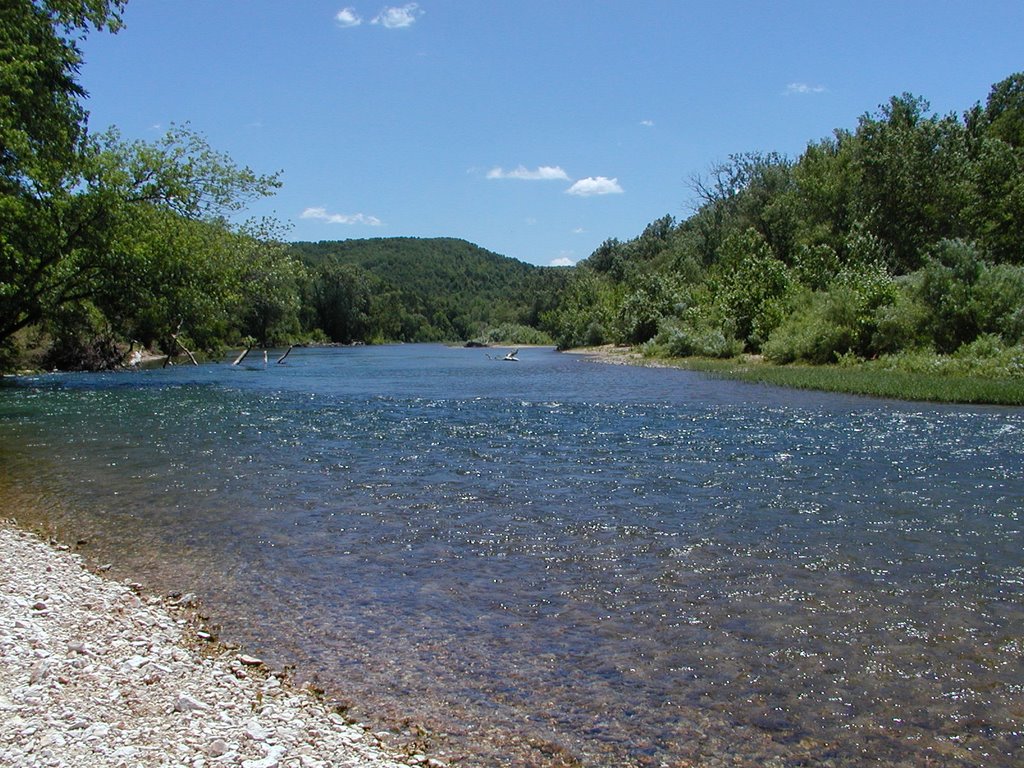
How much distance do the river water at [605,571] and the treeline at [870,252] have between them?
21.4m

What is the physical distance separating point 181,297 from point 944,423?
31186 mm

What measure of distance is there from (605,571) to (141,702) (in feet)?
18.3

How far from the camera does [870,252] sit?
57.0 metres

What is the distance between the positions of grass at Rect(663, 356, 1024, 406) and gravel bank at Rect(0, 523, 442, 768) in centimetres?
2776

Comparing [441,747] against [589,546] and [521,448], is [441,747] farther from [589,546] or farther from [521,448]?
[521,448]

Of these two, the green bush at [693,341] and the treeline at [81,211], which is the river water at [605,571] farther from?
the green bush at [693,341]

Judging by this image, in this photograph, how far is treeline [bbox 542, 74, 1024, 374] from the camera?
39.8m

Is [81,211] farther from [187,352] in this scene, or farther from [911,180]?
[911,180]

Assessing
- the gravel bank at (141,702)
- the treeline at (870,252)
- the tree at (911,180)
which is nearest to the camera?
the gravel bank at (141,702)

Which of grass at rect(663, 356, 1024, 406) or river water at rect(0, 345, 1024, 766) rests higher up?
grass at rect(663, 356, 1024, 406)

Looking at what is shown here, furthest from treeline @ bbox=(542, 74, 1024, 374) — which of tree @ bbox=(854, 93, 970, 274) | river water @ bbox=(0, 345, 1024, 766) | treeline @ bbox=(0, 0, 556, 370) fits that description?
treeline @ bbox=(0, 0, 556, 370)

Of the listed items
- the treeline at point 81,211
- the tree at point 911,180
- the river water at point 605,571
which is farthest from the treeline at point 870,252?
the treeline at point 81,211

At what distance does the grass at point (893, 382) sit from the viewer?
27.5 meters

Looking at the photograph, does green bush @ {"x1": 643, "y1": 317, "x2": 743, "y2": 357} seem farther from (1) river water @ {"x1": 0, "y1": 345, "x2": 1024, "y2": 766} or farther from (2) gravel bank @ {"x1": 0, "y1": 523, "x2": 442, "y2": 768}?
(2) gravel bank @ {"x1": 0, "y1": 523, "x2": 442, "y2": 768}
